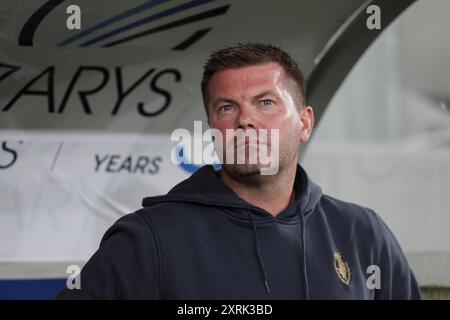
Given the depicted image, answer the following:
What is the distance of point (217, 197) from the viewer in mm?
1667

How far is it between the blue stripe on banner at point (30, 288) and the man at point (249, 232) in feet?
1.45

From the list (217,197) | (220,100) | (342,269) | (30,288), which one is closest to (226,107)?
(220,100)

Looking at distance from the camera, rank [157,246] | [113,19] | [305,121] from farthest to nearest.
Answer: [113,19] → [305,121] → [157,246]

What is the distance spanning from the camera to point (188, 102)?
218 cm

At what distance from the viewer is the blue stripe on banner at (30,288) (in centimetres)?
205

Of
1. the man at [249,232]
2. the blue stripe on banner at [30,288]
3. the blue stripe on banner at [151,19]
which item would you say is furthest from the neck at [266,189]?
the blue stripe on banner at [30,288]

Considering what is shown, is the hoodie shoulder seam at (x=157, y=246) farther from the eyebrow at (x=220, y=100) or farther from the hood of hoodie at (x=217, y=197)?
the eyebrow at (x=220, y=100)

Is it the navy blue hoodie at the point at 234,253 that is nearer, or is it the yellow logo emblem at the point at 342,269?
the navy blue hoodie at the point at 234,253

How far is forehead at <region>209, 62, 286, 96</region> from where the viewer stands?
1.67 meters

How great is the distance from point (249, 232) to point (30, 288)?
79cm

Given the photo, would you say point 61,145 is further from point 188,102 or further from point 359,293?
point 359,293

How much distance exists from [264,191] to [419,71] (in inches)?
33.7

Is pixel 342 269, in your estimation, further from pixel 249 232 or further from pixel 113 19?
pixel 113 19
